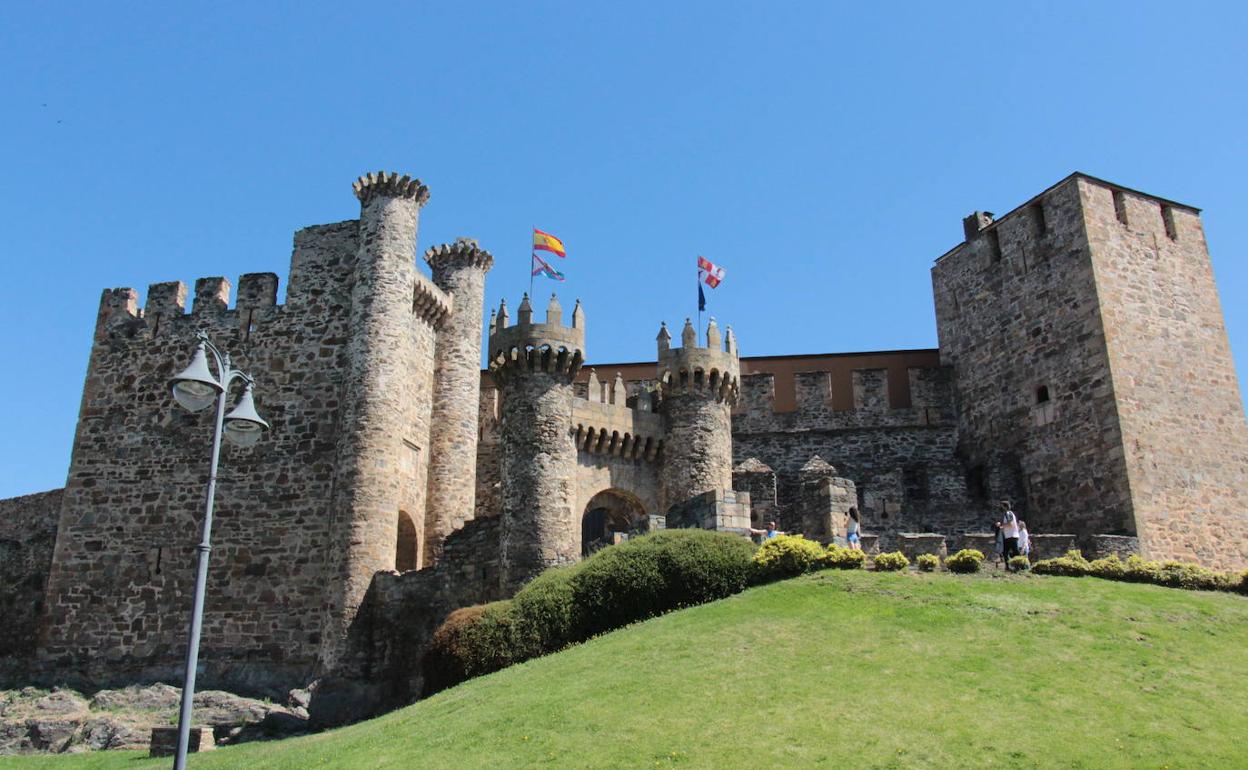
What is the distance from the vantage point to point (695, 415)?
35125 mm

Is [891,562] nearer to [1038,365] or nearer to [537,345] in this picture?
[537,345]

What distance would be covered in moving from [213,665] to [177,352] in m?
9.94

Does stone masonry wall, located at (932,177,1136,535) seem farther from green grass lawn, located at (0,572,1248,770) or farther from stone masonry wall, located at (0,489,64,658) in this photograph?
stone masonry wall, located at (0,489,64,658)

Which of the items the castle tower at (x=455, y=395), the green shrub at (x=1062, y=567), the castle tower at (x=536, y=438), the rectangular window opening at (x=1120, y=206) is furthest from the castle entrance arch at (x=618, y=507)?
the rectangular window opening at (x=1120, y=206)

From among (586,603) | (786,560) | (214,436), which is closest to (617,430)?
(586,603)

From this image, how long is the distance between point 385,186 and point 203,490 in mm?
10384

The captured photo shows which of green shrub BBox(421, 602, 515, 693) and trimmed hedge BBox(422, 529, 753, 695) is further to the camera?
trimmed hedge BBox(422, 529, 753, 695)

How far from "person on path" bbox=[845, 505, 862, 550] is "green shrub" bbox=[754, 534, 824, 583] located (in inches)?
48.2

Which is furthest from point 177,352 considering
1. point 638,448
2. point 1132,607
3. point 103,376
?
point 1132,607

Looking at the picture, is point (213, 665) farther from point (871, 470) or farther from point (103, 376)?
point (871, 470)

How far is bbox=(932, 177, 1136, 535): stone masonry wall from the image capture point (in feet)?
116

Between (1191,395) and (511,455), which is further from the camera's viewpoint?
(1191,395)

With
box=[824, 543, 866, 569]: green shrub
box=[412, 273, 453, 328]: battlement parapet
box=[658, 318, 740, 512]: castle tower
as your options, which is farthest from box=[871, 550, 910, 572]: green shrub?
box=[412, 273, 453, 328]: battlement parapet

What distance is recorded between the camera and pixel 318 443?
3444 cm
